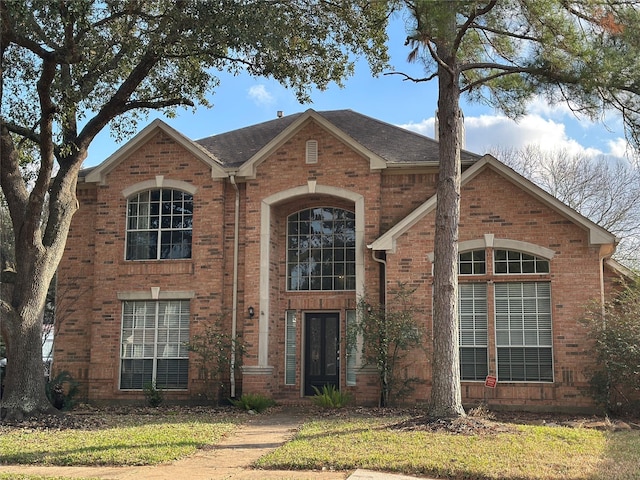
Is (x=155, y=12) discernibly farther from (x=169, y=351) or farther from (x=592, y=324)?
(x=592, y=324)

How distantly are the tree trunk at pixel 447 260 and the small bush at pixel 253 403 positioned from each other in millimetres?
5087

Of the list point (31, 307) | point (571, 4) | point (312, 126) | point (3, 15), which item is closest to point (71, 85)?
point (3, 15)

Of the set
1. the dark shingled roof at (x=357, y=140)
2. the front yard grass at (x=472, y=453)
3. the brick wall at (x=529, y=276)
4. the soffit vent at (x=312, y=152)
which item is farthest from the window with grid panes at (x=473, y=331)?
the soffit vent at (x=312, y=152)

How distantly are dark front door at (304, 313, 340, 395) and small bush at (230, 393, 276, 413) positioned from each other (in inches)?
74.4

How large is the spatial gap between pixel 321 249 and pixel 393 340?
371 centimetres

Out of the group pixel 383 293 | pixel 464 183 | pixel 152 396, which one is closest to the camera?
pixel 464 183

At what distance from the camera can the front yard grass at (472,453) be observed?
859 cm

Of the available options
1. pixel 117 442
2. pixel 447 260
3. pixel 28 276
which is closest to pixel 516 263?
pixel 447 260

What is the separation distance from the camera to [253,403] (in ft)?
51.5

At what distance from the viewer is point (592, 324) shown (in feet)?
48.0

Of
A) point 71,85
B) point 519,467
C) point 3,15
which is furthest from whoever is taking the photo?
point 71,85

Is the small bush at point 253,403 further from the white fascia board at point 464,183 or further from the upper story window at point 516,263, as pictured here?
the upper story window at point 516,263

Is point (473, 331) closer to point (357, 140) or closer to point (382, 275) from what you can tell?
point (382, 275)

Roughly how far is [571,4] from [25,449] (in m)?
11.1
